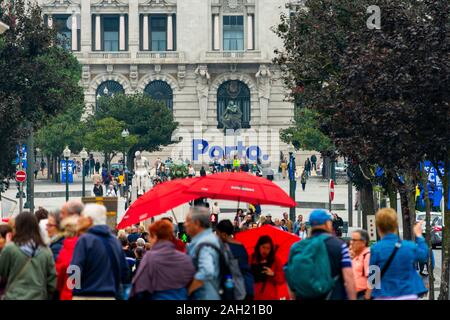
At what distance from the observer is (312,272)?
14.0 metres

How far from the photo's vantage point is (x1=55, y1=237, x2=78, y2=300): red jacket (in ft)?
48.3

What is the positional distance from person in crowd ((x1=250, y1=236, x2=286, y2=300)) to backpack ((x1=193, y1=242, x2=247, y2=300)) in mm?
1494

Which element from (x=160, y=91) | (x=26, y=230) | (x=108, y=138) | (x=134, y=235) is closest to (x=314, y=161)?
(x=160, y=91)

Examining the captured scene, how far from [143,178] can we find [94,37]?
49452 millimetres

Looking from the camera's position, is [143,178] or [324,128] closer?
[324,128]

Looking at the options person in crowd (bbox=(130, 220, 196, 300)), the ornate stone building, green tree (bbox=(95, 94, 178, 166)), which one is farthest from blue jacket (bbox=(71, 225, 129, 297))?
the ornate stone building

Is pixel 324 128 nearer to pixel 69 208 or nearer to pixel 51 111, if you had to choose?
pixel 51 111

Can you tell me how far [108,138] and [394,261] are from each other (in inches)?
3019

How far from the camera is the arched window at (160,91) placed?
11275 centimetres

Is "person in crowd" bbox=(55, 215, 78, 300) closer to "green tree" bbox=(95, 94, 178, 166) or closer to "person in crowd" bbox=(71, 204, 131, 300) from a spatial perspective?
"person in crowd" bbox=(71, 204, 131, 300)

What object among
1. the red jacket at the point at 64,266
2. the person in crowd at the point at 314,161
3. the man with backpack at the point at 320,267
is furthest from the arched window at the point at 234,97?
the man with backpack at the point at 320,267

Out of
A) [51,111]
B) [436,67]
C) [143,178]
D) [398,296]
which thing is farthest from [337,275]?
[143,178]

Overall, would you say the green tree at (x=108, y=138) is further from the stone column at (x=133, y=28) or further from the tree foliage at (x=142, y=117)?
the stone column at (x=133, y=28)

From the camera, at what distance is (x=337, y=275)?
14266mm
